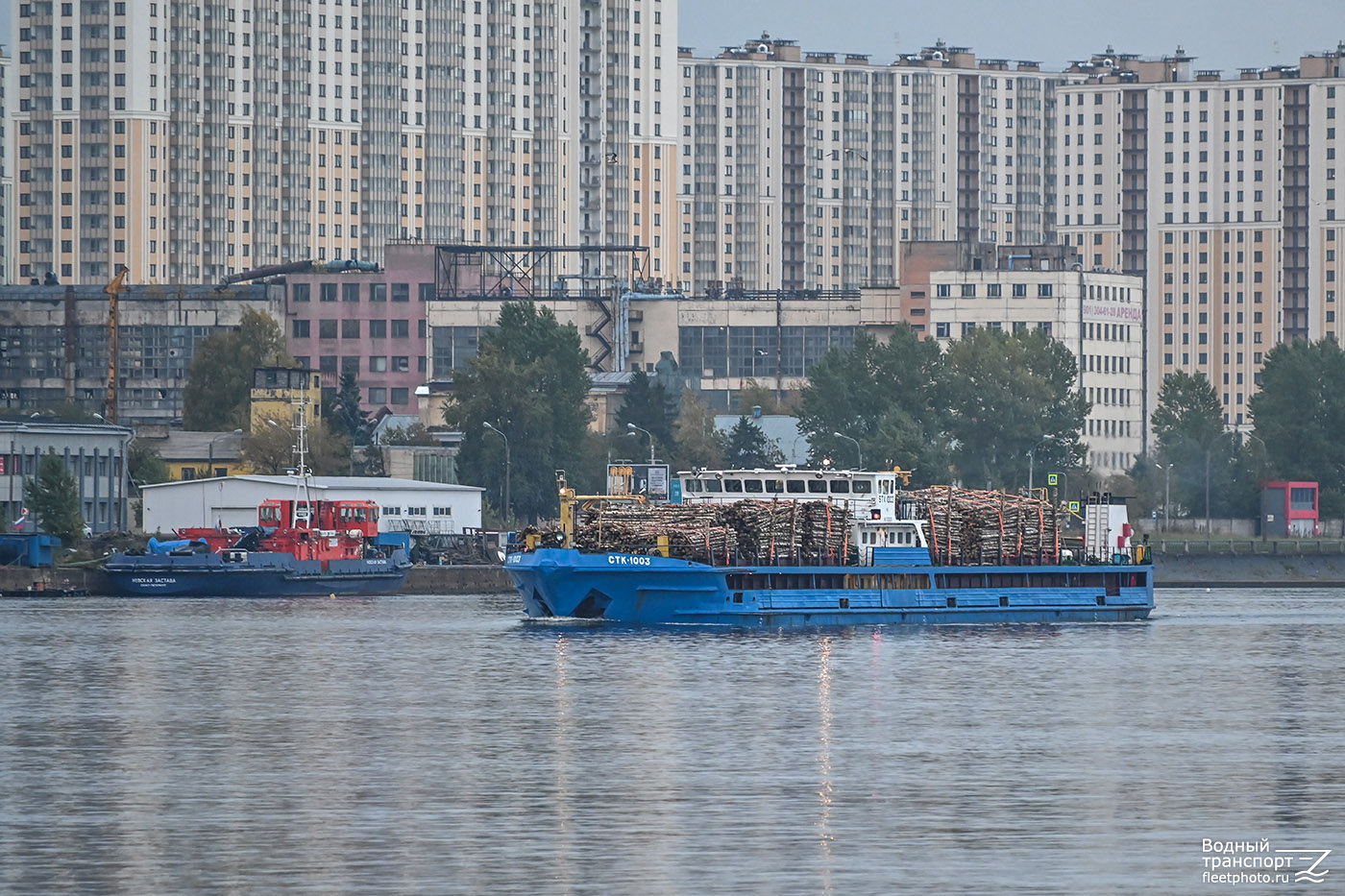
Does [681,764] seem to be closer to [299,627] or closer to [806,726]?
[806,726]

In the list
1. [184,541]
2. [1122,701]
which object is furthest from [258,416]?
[1122,701]

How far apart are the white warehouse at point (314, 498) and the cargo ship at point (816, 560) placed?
4856cm

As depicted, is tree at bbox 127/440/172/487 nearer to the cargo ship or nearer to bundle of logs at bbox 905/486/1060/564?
the cargo ship

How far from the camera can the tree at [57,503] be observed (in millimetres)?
152750

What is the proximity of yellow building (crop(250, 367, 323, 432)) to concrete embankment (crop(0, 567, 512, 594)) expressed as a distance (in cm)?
3539

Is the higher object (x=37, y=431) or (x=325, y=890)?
(x=37, y=431)

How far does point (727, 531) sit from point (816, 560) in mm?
5108

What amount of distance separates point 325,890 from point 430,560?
404 ft

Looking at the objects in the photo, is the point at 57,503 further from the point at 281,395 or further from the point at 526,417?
the point at 526,417

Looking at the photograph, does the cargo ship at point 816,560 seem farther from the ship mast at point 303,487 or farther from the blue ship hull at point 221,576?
the ship mast at point 303,487

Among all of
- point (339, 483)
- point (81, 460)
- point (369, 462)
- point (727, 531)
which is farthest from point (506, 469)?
point (727, 531)

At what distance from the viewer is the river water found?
41906 mm

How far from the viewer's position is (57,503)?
501 ft

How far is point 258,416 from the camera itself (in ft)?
619
